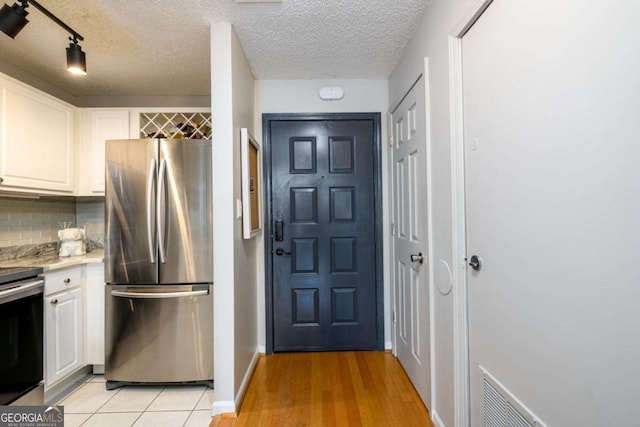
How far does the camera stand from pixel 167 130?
248cm

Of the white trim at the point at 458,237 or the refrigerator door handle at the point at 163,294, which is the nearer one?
the white trim at the point at 458,237

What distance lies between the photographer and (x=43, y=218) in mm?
2381

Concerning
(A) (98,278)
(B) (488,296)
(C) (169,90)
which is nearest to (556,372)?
(B) (488,296)

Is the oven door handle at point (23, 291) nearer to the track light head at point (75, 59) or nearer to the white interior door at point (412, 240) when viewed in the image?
the track light head at point (75, 59)

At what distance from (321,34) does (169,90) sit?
5.29 ft

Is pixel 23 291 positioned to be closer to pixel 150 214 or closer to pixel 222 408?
pixel 150 214

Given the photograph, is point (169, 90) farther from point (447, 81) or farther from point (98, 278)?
point (447, 81)

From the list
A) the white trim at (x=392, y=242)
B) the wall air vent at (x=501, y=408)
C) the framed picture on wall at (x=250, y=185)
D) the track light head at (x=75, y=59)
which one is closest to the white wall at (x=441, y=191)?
the wall air vent at (x=501, y=408)

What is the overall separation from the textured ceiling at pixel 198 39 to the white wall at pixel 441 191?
29 centimetres

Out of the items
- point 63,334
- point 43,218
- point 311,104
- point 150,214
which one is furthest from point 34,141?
point 311,104

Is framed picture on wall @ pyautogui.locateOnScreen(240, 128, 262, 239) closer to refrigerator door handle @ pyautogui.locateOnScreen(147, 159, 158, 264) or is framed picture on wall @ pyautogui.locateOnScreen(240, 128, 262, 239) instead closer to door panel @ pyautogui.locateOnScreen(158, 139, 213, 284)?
door panel @ pyautogui.locateOnScreen(158, 139, 213, 284)

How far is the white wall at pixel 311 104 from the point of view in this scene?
97.3 inches

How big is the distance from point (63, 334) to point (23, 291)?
494 millimetres

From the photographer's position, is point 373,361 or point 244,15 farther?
point 373,361
